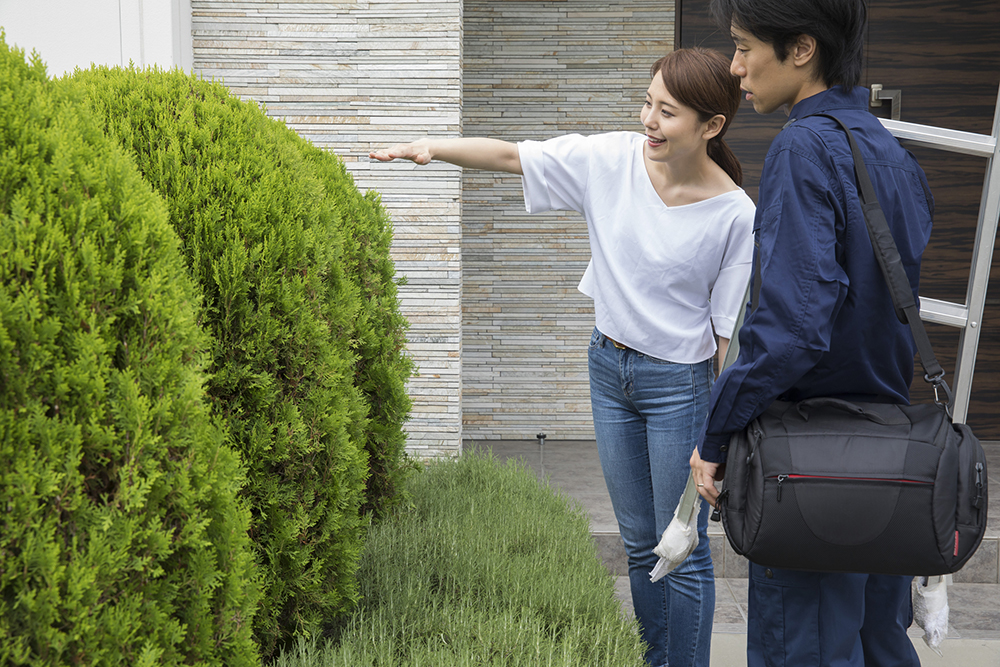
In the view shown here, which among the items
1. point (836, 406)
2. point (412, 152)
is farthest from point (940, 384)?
point (412, 152)

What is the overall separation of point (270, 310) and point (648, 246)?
3.26 ft

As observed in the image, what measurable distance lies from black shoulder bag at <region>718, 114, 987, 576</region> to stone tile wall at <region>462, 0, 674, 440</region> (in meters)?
3.89

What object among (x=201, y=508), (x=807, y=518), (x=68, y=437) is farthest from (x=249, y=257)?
(x=807, y=518)

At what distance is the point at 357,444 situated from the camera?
2188 mm

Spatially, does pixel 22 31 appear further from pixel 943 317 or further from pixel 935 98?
pixel 935 98

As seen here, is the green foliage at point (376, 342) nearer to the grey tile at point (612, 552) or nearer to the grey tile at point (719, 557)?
the grey tile at point (612, 552)

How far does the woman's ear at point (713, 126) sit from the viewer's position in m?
2.02

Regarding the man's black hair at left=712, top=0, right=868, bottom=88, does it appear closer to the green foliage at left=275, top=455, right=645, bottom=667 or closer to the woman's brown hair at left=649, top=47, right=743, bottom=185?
the woman's brown hair at left=649, top=47, right=743, bottom=185

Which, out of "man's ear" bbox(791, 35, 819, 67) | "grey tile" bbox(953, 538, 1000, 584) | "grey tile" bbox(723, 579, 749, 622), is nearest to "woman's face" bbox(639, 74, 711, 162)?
"man's ear" bbox(791, 35, 819, 67)

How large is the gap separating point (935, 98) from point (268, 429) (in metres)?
5.18

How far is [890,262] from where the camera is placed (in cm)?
139

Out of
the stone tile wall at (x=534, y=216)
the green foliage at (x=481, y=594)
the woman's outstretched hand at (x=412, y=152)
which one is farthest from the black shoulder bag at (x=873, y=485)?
the stone tile wall at (x=534, y=216)

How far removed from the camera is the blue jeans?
2098 mm

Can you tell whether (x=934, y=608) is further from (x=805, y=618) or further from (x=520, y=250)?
(x=520, y=250)
